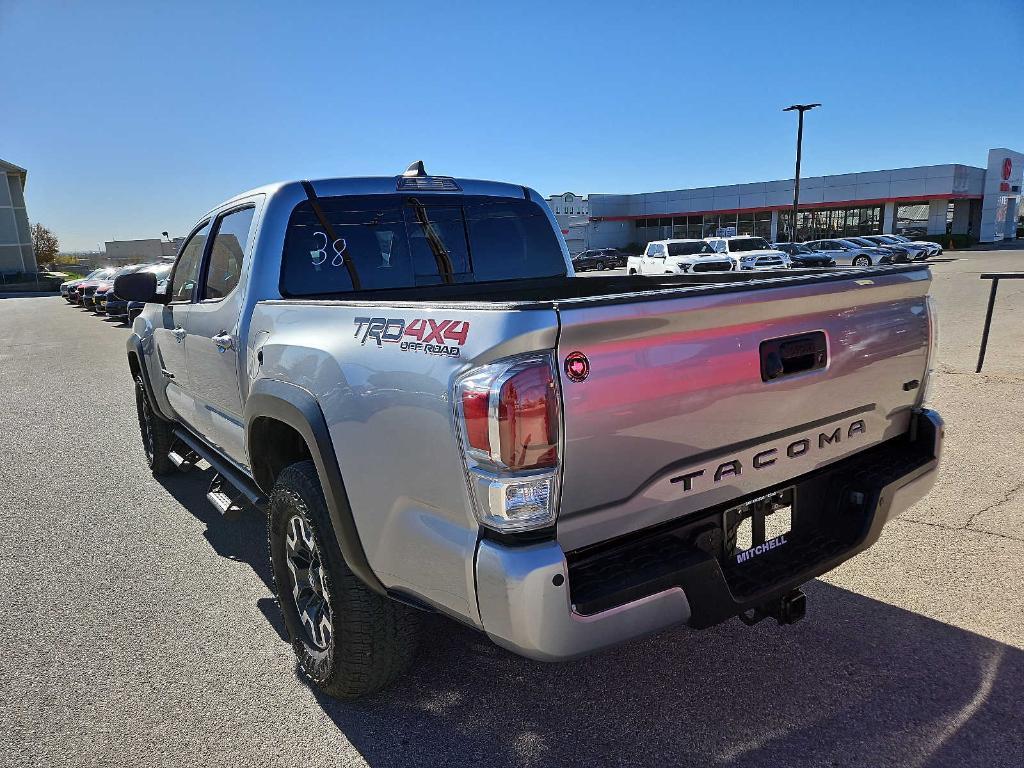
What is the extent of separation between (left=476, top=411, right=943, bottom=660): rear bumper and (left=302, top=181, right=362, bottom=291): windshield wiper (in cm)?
211

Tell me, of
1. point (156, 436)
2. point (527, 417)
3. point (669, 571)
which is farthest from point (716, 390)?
point (156, 436)

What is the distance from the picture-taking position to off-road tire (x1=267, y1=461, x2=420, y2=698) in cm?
270

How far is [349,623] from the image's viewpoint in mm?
2701

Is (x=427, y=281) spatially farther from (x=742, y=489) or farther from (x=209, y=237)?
(x=742, y=489)

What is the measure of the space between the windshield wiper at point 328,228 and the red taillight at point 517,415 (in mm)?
1973

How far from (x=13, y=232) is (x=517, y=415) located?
7749 cm

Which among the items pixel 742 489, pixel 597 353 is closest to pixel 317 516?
pixel 597 353

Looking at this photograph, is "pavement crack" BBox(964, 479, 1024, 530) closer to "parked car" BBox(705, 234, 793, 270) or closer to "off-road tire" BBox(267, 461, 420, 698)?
"off-road tire" BBox(267, 461, 420, 698)

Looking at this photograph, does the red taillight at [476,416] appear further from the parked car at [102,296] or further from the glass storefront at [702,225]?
the glass storefront at [702,225]

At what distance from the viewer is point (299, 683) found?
3.09 meters

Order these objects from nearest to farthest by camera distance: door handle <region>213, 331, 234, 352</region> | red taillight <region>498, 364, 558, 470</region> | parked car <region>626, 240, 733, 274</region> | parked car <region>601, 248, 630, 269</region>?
red taillight <region>498, 364, 558, 470</region> < door handle <region>213, 331, 234, 352</region> < parked car <region>626, 240, 733, 274</region> < parked car <region>601, 248, 630, 269</region>

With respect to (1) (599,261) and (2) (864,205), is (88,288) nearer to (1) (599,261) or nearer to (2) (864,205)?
(1) (599,261)

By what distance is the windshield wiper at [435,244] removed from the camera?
4004 mm

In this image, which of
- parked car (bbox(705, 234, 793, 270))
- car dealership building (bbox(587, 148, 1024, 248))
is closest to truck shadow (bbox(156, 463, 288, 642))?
parked car (bbox(705, 234, 793, 270))
